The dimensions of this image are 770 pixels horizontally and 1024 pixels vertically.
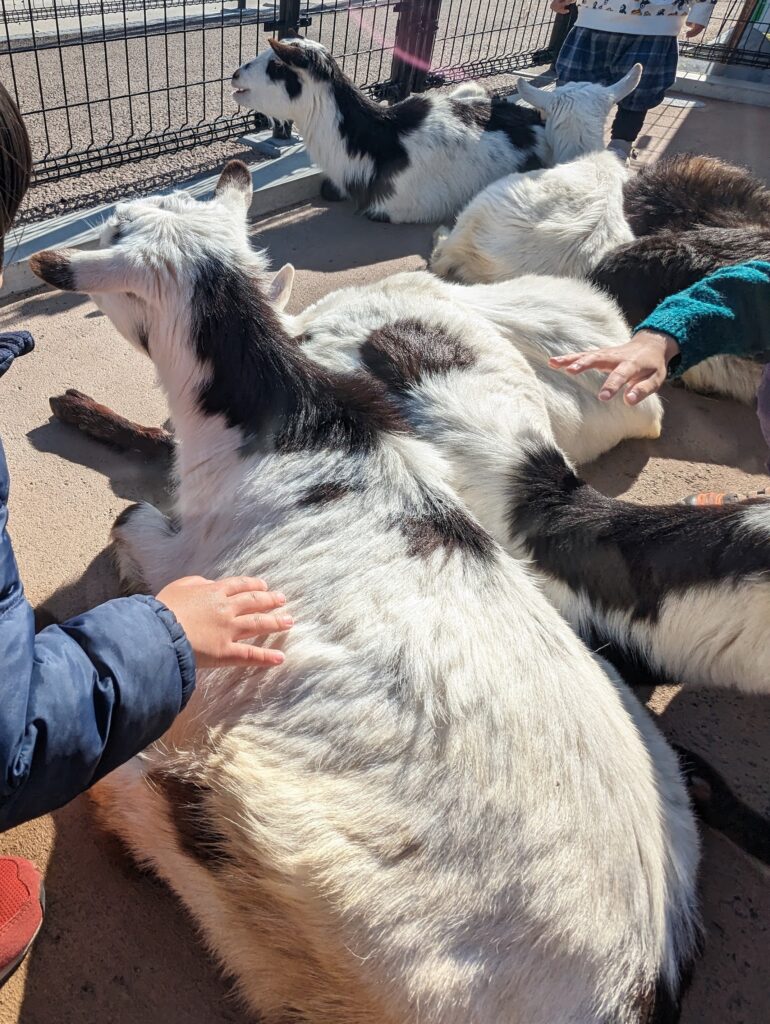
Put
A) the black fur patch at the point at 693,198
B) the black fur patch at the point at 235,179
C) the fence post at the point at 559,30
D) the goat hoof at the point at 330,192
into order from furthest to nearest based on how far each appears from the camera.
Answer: the fence post at the point at 559,30 → the goat hoof at the point at 330,192 → the black fur patch at the point at 693,198 → the black fur patch at the point at 235,179

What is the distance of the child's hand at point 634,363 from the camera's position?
2.62m

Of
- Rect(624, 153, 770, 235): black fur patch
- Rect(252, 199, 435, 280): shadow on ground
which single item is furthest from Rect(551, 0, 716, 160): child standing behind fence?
Rect(252, 199, 435, 280): shadow on ground

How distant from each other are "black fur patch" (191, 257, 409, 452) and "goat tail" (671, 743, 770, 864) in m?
1.45

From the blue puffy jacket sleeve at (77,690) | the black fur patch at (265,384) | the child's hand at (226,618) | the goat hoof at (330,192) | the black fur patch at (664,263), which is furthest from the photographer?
the goat hoof at (330,192)

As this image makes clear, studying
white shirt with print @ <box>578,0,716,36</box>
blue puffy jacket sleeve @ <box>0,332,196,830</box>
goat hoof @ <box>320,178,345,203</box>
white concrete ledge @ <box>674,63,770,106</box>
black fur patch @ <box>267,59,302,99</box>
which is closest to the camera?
blue puffy jacket sleeve @ <box>0,332,196,830</box>

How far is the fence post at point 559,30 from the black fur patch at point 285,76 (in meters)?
5.51

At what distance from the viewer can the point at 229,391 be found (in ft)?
7.55

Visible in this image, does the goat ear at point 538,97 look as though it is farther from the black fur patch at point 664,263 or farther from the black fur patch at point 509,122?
the black fur patch at point 664,263

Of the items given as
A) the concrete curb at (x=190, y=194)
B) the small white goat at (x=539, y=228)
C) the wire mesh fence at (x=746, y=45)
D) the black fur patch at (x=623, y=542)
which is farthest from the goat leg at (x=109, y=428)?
the wire mesh fence at (x=746, y=45)

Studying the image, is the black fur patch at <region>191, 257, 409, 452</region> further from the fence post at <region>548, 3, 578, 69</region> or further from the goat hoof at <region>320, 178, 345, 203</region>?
the fence post at <region>548, 3, 578, 69</region>

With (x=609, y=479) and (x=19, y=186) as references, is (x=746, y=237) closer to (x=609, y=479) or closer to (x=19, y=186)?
(x=609, y=479)

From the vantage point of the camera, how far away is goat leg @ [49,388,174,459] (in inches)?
134

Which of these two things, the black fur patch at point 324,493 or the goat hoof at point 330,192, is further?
the goat hoof at point 330,192

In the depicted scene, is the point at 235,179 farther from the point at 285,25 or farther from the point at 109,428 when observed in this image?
the point at 285,25
